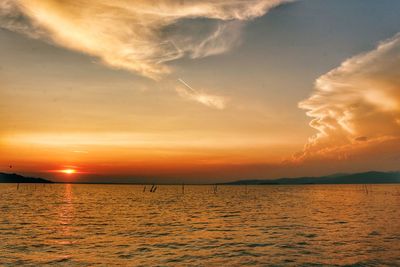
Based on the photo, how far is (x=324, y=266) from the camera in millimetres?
29141

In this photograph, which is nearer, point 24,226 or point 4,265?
point 4,265

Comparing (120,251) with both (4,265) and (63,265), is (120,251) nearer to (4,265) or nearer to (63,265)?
A: (63,265)

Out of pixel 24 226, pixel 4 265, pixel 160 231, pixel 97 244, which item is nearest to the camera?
pixel 4 265

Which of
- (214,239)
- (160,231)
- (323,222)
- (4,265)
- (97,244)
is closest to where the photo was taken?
(4,265)

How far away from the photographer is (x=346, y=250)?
35438 millimetres

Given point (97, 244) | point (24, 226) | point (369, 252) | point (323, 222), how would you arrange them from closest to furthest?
point (369, 252) → point (97, 244) → point (24, 226) → point (323, 222)

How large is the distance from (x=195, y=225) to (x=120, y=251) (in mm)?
22404

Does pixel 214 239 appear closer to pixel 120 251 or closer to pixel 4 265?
pixel 120 251

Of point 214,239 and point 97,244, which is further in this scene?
point 214,239

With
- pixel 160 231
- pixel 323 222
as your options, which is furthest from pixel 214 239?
pixel 323 222

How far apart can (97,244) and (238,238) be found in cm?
→ 1629

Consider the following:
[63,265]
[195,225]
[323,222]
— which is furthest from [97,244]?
[323,222]

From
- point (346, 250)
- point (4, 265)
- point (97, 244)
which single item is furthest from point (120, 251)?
point (346, 250)

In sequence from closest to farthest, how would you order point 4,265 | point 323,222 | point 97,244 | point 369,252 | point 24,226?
1. point 4,265
2. point 369,252
3. point 97,244
4. point 24,226
5. point 323,222
